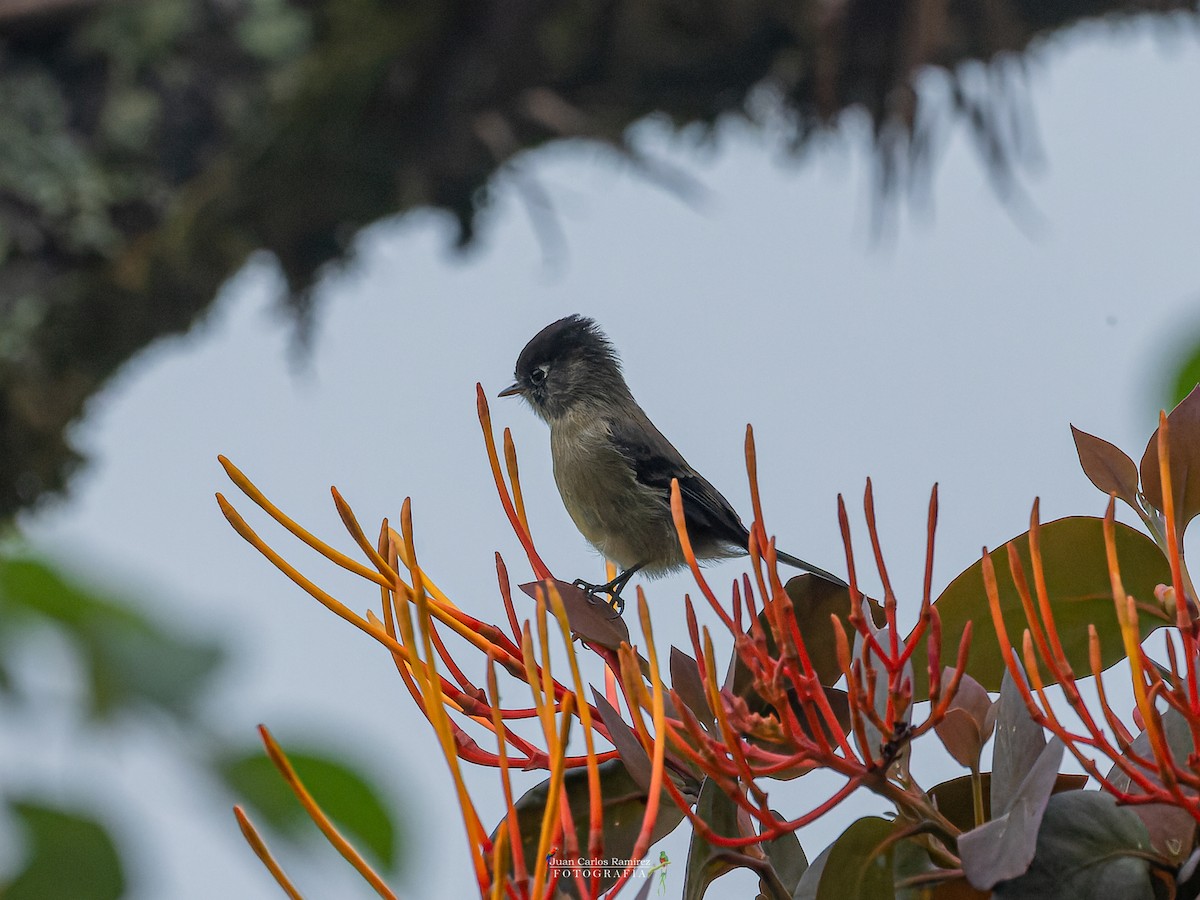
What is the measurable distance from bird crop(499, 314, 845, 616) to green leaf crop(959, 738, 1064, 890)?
5.00 ft

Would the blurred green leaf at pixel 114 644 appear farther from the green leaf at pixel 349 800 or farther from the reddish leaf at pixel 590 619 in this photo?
the reddish leaf at pixel 590 619

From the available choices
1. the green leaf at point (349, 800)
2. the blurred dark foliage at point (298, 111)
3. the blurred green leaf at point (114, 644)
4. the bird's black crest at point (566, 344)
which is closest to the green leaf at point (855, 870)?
the green leaf at point (349, 800)

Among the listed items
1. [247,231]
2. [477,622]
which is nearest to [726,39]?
[247,231]

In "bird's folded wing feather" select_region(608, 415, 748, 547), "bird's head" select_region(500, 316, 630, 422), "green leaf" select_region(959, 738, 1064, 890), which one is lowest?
"green leaf" select_region(959, 738, 1064, 890)

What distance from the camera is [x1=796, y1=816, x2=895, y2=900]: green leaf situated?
3.10 feet

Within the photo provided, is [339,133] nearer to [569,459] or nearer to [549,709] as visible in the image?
[569,459]

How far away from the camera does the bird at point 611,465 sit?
101 inches

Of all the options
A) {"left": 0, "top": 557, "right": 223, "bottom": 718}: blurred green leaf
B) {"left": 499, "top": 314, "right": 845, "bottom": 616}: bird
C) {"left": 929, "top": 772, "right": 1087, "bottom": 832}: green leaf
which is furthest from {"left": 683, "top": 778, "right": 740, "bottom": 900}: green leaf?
{"left": 499, "top": 314, "right": 845, "bottom": 616}: bird

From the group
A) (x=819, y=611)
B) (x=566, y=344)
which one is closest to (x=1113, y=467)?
(x=819, y=611)

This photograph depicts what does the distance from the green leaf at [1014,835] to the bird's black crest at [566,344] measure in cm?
198

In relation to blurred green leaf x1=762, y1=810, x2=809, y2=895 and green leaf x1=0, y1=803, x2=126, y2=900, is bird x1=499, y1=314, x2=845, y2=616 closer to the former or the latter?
blurred green leaf x1=762, y1=810, x2=809, y2=895

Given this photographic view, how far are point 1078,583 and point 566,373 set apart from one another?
1919 millimetres

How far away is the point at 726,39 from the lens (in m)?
4.73

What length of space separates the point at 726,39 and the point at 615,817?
4029 mm
